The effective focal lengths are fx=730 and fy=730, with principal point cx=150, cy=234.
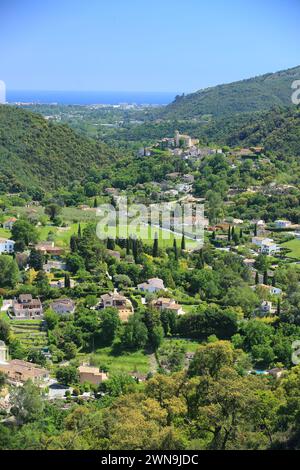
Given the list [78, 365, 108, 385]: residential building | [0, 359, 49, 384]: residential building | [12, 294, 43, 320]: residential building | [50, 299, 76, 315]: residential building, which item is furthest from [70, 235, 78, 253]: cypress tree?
[78, 365, 108, 385]: residential building

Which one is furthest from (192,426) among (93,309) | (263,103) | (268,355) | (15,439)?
(263,103)

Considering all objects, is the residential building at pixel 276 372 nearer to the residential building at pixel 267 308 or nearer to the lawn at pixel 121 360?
the lawn at pixel 121 360

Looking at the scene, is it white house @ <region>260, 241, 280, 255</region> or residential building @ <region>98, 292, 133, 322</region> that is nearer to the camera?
residential building @ <region>98, 292, 133, 322</region>

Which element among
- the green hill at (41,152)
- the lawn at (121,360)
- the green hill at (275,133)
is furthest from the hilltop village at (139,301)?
the green hill at (41,152)

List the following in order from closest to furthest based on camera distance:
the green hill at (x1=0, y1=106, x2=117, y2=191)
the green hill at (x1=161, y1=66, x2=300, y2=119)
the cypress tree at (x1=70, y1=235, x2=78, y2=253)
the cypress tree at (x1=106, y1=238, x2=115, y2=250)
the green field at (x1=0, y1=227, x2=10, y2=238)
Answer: the cypress tree at (x1=70, y1=235, x2=78, y2=253) → the cypress tree at (x1=106, y1=238, x2=115, y2=250) → the green field at (x1=0, y1=227, x2=10, y2=238) → the green hill at (x1=0, y1=106, x2=117, y2=191) → the green hill at (x1=161, y1=66, x2=300, y2=119)

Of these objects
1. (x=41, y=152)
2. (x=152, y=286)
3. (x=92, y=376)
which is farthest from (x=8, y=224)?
(x=41, y=152)

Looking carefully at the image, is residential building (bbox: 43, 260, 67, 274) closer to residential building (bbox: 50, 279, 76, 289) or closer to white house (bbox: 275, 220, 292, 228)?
residential building (bbox: 50, 279, 76, 289)
